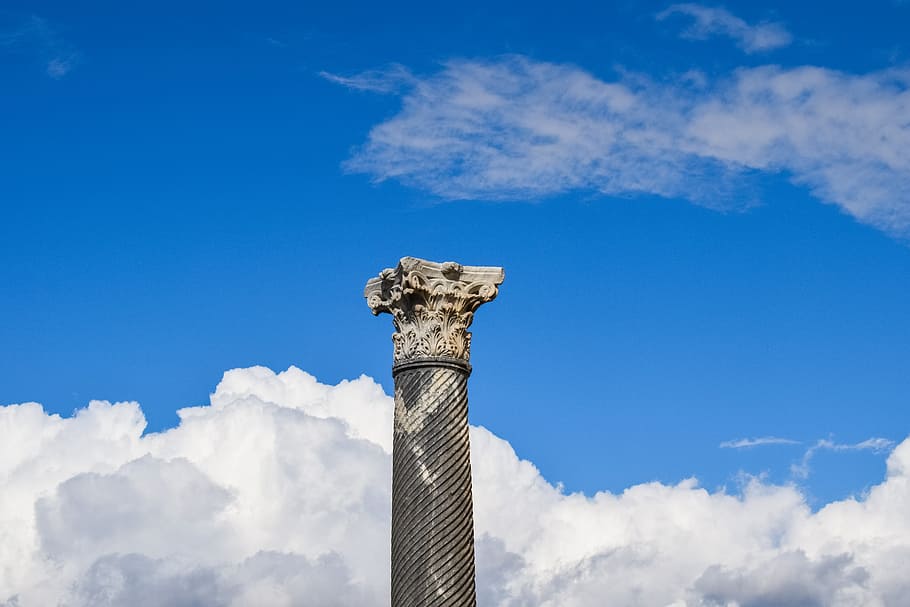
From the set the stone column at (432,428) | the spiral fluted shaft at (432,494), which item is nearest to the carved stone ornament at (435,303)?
the stone column at (432,428)

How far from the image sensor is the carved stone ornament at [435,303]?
1814cm

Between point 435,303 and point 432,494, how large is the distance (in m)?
2.83

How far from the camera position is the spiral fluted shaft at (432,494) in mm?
16953

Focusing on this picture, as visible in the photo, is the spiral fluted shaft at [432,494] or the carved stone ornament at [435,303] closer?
the spiral fluted shaft at [432,494]

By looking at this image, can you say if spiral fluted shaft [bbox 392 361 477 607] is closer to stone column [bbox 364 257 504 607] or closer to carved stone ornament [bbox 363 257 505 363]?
stone column [bbox 364 257 504 607]

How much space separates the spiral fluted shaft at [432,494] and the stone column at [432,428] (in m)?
0.01

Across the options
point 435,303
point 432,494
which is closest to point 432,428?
point 432,494

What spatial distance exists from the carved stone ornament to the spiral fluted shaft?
335 mm

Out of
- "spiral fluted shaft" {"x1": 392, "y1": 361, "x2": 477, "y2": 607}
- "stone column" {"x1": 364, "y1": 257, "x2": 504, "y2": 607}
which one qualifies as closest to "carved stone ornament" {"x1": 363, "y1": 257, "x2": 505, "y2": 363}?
"stone column" {"x1": 364, "y1": 257, "x2": 504, "y2": 607}

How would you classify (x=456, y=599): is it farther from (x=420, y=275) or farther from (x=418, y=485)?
(x=420, y=275)

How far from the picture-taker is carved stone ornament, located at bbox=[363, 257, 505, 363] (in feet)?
59.5

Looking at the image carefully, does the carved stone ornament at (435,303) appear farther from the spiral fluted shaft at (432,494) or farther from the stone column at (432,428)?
the spiral fluted shaft at (432,494)

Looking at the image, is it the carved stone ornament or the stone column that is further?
the carved stone ornament

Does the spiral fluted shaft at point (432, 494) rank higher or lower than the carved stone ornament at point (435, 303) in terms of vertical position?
lower
